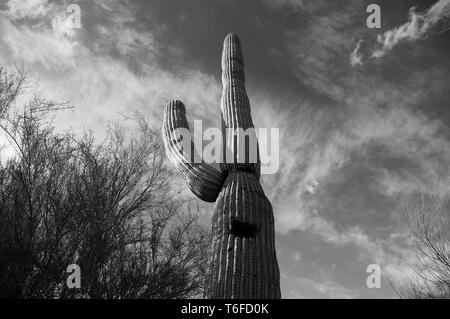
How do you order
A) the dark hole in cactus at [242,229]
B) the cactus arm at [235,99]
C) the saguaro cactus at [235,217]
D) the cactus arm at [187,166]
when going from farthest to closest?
1. the cactus arm at [235,99]
2. the cactus arm at [187,166]
3. the dark hole in cactus at [242,229]
4. the saguaro cactus at [235,217]

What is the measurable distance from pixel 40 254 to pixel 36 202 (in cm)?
72

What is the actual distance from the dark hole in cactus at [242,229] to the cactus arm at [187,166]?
54 centimetres

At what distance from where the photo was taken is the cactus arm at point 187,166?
4191mm

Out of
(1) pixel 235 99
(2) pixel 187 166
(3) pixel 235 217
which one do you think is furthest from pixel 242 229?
(1) pixel 235 99

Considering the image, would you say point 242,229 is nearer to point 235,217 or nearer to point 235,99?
point 235,217

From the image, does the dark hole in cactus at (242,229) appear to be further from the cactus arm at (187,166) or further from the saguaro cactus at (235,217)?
the cactus arm at (187,166)

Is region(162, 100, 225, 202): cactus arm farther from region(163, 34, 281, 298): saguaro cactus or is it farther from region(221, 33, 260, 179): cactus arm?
region(221, 33, 260, 179): cactus arm

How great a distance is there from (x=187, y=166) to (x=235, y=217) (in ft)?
3.19

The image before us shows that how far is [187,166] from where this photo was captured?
443cm

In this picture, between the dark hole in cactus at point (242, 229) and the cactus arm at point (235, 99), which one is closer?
the dark hole in cactus at point (242, 229)

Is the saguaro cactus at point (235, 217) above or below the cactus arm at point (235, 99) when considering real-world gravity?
below

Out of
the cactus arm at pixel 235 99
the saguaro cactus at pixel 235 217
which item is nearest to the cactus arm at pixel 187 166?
the saguaro cactus at pixel 235 217

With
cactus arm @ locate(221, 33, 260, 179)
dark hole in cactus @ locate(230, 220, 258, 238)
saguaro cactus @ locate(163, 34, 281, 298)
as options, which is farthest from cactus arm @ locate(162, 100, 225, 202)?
dark hole in cactus @ locate(230, 220, 258, 238)
